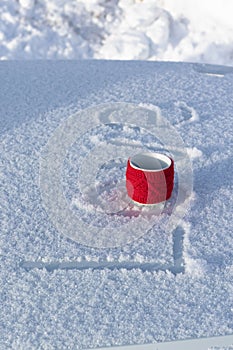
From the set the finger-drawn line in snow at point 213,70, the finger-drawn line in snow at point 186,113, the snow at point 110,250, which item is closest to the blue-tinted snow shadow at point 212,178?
the snow at point 110,250

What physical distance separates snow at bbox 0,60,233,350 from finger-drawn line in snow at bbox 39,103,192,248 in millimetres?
13

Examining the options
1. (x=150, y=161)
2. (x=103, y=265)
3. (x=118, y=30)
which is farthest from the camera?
(x=118, y=30)

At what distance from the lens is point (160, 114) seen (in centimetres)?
196

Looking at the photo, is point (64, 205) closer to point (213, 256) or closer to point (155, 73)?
point (213, 256)

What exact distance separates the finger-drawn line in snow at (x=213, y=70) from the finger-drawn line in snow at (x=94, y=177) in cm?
41

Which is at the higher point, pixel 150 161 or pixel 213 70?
pixel 150 161

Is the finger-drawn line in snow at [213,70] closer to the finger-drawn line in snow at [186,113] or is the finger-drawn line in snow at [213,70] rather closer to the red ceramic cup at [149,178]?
the finger-drawn line in snow at [186,113]

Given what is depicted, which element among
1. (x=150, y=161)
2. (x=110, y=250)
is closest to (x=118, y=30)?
(x=150, y=161)

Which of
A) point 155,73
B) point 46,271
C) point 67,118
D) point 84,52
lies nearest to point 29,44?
point 84,52

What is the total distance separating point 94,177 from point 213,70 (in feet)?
3.06

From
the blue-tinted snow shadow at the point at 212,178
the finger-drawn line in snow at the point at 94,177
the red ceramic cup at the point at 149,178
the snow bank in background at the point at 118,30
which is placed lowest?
the snow bank in background at the point at 118,30

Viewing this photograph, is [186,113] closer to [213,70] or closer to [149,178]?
[213,70]

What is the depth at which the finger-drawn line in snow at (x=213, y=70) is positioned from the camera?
2283 mm

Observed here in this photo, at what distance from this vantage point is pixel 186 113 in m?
1.98
